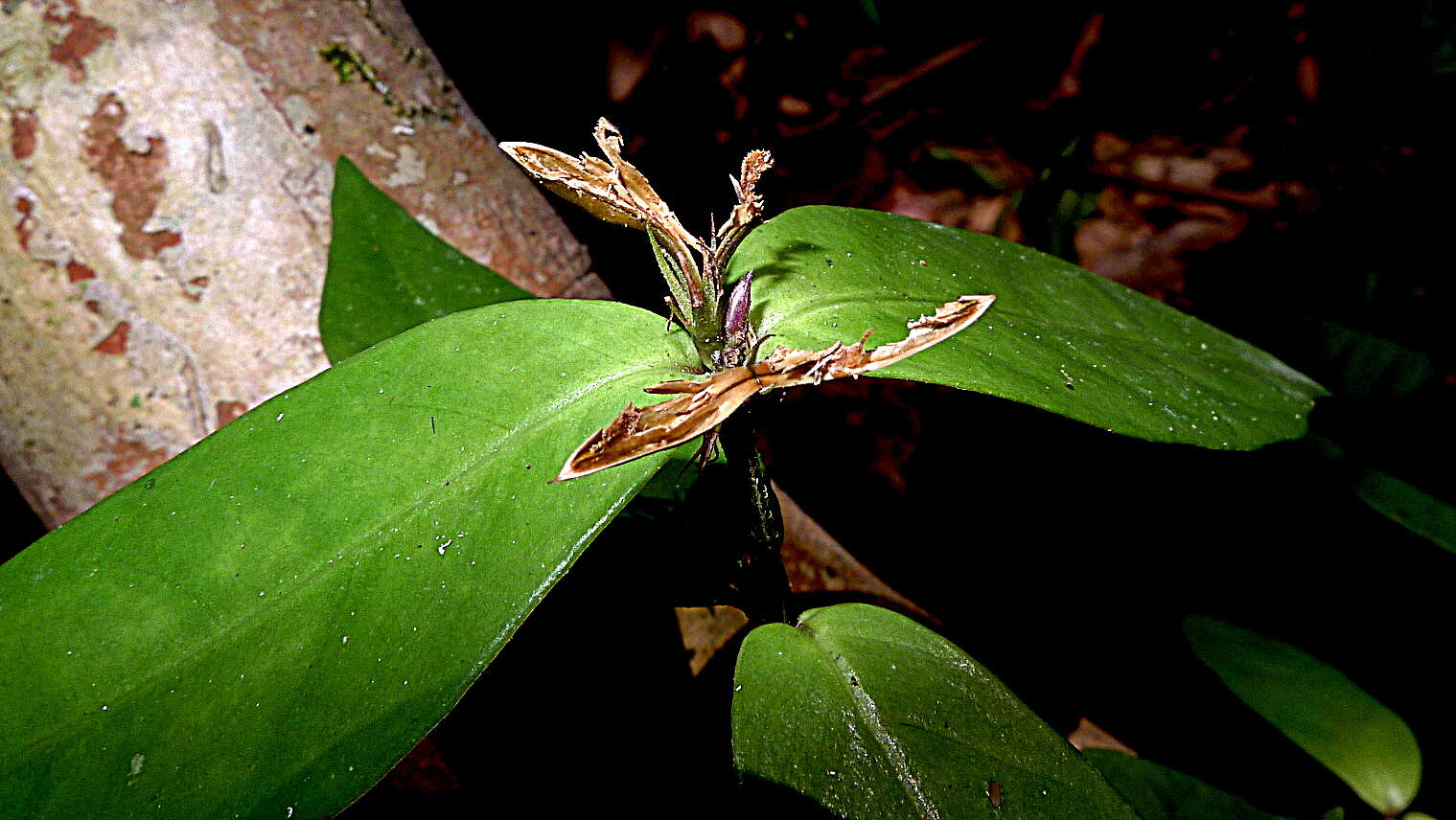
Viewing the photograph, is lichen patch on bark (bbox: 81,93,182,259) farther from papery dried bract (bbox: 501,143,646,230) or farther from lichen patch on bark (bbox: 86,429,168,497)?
papery dried bract (bbox: 501,143,646,230)

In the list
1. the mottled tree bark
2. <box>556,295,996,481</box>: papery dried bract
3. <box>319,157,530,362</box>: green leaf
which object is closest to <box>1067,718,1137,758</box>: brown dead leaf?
<box>556,295,996,481</box>: papery dried bract

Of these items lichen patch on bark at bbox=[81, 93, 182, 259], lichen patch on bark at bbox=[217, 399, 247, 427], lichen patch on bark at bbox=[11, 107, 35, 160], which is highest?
lichen patch on bark at bbox=[11, 107, 35, 160]

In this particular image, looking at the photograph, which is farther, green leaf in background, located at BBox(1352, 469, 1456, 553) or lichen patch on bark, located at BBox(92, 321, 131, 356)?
green leaf in background, located at BBox(1352, 469, 1456, 553)

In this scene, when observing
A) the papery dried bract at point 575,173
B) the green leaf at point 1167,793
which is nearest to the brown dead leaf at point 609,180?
the papery dried bract at point 575,173

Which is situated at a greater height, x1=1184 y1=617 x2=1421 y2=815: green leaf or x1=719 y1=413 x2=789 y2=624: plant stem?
x1=719 y1=413 x2=789 y2=624: plant stem

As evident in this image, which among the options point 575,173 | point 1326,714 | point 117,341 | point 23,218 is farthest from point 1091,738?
point 23,218

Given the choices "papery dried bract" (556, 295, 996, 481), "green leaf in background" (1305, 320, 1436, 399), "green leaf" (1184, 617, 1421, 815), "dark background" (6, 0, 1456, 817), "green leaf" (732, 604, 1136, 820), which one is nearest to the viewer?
"papery dried bract" (556, 295, 996, 481)

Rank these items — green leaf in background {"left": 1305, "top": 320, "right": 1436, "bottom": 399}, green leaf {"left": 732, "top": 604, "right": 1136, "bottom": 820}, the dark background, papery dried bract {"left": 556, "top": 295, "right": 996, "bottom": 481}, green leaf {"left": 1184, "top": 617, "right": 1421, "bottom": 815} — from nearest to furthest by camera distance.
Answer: papery dried bract {"left": 556, "top": 295, "right": 996, "bottom": 481}
green leaf {"left": 732, "top": 604, "right": 1136, "bottom": 820}
the dark background
green leaf {"left": 1184, "top": 617, "right": 1421, "bottom": 815}
green leaf in background {"left": 1305, "top": 320, "right": 1436, "bottom": 399}
